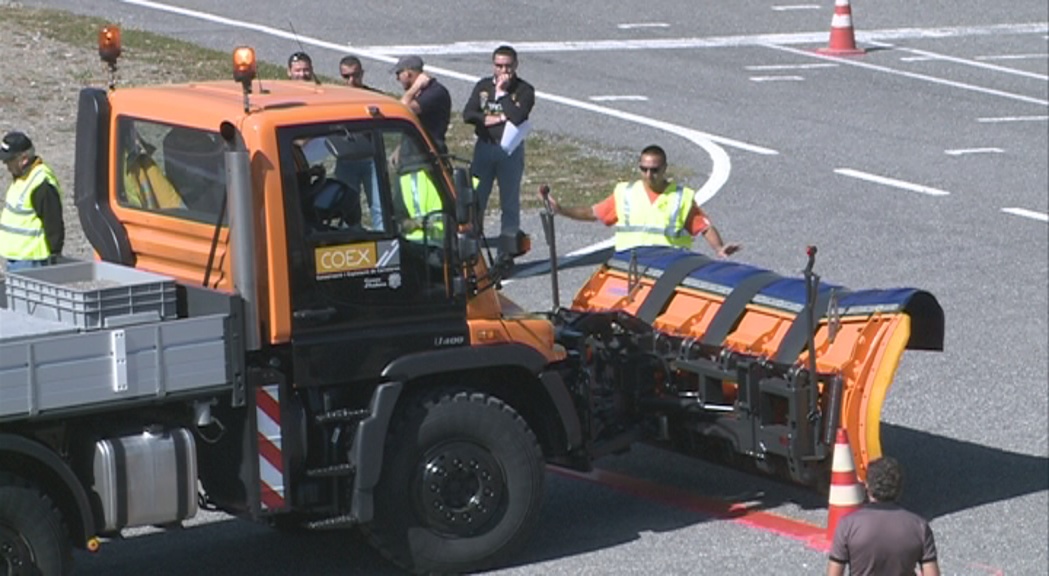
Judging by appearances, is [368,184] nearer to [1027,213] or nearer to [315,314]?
[315,314]

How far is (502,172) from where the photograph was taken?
58.6ft

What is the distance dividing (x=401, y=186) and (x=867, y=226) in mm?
10363

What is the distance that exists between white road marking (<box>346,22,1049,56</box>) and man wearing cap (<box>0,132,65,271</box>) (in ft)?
45.7

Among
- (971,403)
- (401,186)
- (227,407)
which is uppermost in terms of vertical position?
(401,186)

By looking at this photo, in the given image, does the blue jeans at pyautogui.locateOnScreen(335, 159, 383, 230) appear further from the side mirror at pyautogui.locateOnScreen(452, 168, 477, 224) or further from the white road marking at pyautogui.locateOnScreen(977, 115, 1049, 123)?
the white road marking at pyautogui.locateOnScreen(977, 115, 1049, 123)

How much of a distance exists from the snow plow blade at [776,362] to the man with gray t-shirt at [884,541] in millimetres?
2721

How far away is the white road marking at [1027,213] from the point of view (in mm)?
20472

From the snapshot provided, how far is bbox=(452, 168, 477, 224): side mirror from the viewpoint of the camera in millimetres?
10094

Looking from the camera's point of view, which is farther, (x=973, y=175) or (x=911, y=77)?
(x=911, y=77)

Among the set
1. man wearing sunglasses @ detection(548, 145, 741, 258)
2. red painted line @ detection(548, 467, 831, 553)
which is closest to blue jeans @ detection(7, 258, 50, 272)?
man wearing sunglasses @ detection(548, 145, 741, 258)

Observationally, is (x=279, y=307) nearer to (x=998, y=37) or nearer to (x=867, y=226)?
(x=867, y=226)

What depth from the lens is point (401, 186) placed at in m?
10.1

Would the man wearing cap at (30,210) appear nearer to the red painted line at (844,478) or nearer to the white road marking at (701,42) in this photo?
the red painted line at (844,478)

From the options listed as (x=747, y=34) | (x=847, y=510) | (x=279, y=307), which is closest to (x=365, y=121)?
(x=279, y=307)
